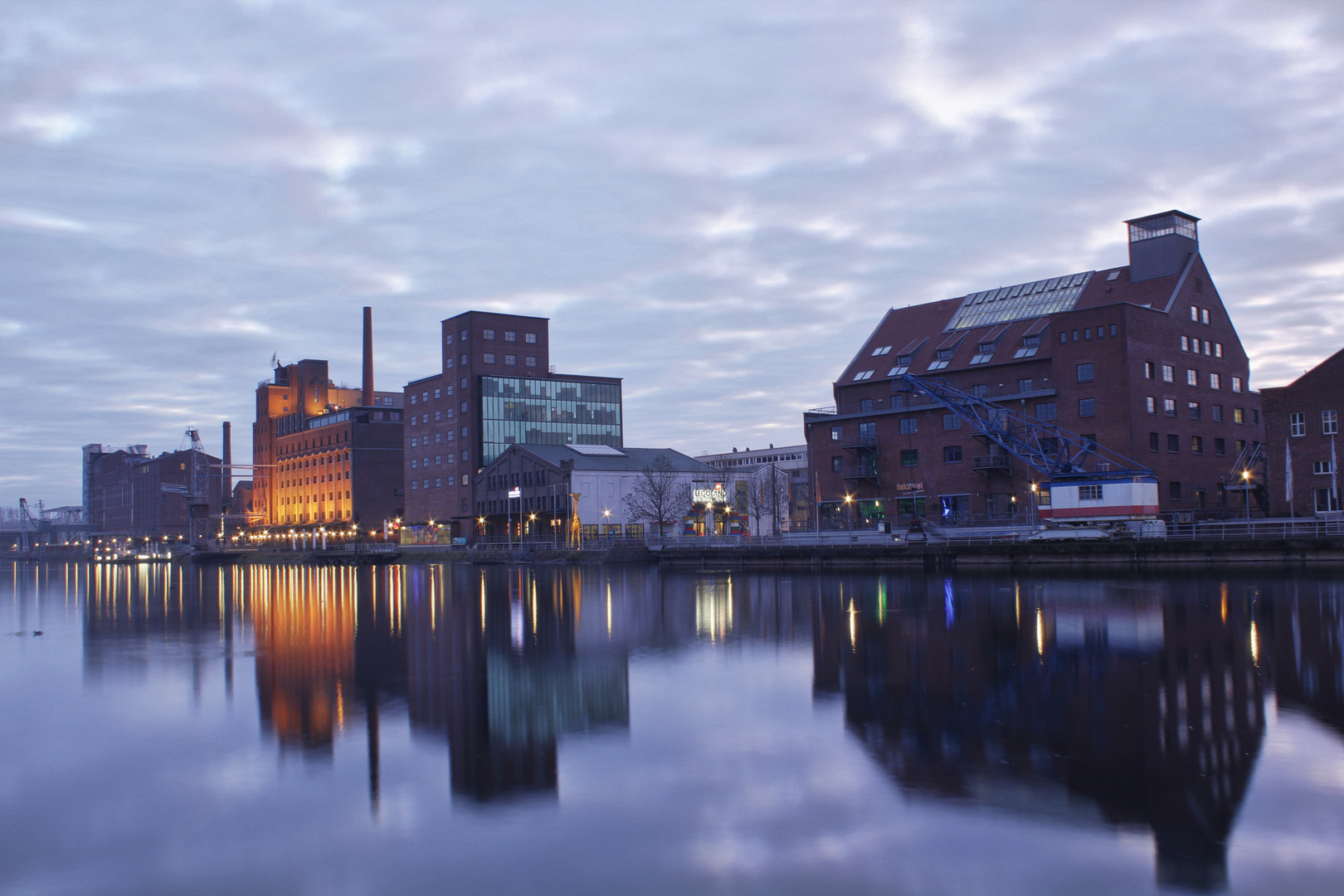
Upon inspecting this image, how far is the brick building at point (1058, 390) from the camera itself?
6259 cm

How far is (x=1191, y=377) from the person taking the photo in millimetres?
66250

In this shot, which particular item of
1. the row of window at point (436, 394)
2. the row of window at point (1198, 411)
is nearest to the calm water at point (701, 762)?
the row of window at point (1198, 411)

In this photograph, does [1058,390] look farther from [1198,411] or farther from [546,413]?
[546,413]

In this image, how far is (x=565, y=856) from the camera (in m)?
8.66

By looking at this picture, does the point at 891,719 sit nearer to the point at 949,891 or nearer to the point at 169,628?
the point at 949,891

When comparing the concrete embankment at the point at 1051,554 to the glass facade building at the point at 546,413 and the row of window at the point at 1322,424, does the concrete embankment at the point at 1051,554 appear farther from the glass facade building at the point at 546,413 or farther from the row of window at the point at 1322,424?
the glass facade building at the point at 546,413

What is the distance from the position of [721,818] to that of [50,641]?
86.9ft

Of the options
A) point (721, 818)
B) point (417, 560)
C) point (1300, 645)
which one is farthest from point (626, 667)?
point (417, 560)

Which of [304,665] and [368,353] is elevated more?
[368,353]

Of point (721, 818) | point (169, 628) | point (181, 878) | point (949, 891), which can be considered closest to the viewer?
point (949, 891)

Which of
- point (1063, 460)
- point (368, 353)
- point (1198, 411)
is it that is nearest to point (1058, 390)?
point (1063, 460)

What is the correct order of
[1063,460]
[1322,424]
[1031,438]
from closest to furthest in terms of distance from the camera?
1. [1322,424]
2. [1063,460]
3. [1031,438]

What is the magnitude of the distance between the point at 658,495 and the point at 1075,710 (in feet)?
241

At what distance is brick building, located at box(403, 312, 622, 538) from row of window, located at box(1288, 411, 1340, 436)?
2857 inches
